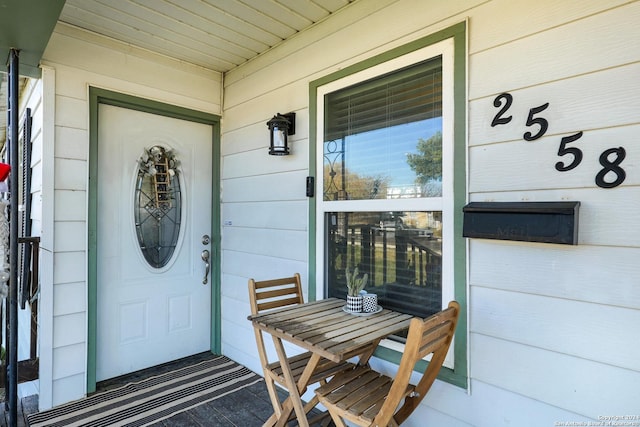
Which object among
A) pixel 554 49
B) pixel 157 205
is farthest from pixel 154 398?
pixel 554 49

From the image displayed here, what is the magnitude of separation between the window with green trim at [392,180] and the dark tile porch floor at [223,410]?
84 cm

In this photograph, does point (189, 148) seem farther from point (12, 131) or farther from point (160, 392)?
point (160, 392)

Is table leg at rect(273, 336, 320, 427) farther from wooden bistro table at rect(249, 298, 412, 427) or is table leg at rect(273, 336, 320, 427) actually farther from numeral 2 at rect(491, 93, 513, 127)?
numeral 2 at rect(491, 93, 513, 127)

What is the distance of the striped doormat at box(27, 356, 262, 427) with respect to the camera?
84.4 inches

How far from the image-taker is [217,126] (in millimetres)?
3133

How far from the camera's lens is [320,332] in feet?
5.11

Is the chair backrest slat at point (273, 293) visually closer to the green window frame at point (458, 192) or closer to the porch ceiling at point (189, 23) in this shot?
the green window frame at point (458, 192)

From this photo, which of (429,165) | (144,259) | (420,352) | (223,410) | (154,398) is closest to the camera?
(420,352)

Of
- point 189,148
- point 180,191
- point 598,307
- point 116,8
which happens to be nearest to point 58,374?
point 180,191

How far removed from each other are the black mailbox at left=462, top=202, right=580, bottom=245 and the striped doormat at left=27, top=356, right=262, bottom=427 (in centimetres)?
202

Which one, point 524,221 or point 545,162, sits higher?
point 545,162

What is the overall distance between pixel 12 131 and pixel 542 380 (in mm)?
2572

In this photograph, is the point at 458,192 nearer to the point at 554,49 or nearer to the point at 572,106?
the point at 572,106

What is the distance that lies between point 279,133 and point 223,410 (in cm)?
183
